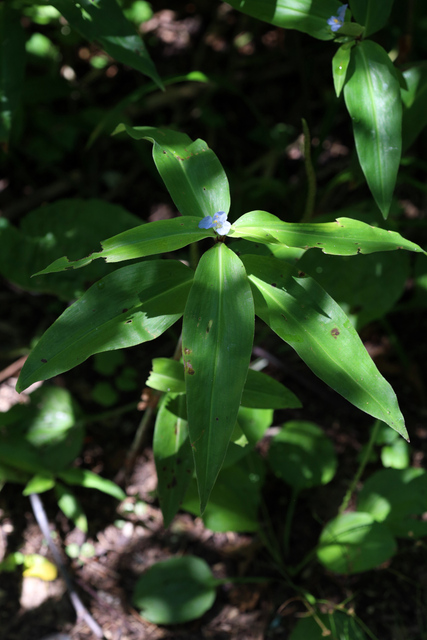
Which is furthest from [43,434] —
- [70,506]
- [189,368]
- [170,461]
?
[189,368]

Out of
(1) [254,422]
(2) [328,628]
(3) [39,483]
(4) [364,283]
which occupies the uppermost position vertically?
(4) [364,283]

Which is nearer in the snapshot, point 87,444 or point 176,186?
point 176,186

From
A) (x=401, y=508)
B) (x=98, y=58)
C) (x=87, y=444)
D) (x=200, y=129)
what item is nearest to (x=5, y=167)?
(x=98, y=58)

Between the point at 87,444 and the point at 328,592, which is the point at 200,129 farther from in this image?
the point at 328,592

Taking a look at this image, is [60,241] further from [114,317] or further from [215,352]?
[215,352]

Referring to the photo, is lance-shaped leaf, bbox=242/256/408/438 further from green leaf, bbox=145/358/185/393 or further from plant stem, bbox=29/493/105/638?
plant stem, bbox=29/493/105/638

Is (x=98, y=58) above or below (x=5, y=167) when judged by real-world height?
above

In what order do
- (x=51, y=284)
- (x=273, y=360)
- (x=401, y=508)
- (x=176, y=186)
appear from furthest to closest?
(x=273, y=360)
(x=51, y=284)
(x=401, y=508)
(x=176, y=186)
